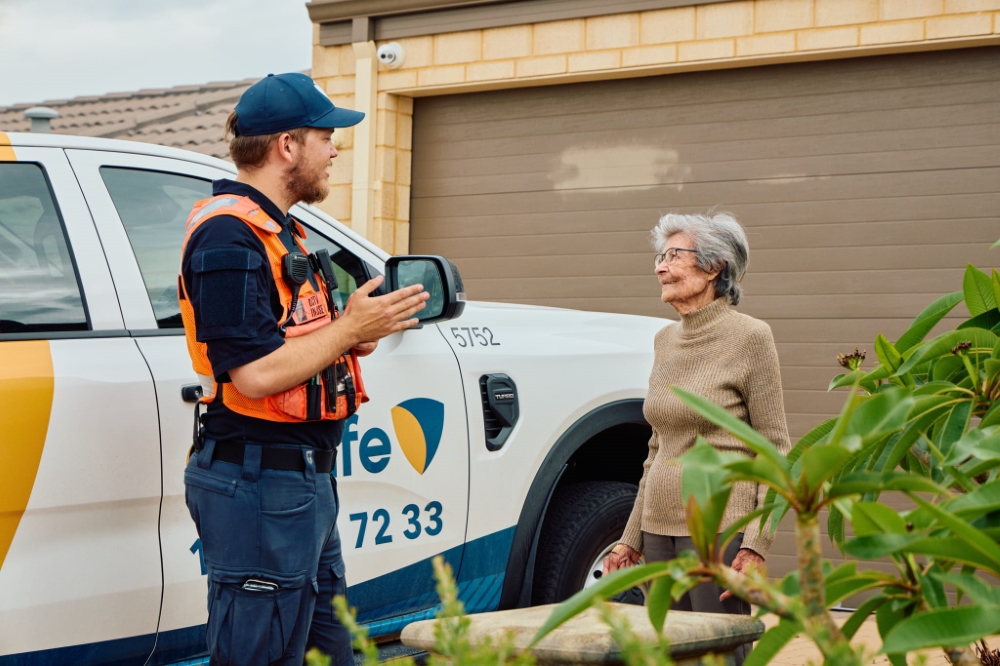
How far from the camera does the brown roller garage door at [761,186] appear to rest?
22.0ft

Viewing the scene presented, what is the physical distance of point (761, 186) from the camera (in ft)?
23.6

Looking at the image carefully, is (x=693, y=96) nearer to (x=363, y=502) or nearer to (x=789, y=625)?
(x=363, y=502)

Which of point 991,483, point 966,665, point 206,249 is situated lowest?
point 966,665

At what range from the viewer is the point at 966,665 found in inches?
50.2

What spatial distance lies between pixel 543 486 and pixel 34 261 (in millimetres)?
1977

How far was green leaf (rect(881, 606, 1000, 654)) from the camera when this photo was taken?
102 cm

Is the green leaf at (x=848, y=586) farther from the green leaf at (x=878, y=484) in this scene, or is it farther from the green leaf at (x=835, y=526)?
the green leaf at (x=835, y=526)

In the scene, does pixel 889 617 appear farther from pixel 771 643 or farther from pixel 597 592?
pixel 597 592

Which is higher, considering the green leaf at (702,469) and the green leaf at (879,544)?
the green leaf at (702,469)

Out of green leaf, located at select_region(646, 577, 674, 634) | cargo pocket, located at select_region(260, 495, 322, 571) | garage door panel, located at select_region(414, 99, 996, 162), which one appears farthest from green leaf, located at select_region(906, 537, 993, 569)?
garage door panel, located at select_region(414, 99, 996, 162)

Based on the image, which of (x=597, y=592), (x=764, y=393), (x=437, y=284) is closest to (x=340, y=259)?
(x=437, y=284)

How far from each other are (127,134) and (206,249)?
907 cm

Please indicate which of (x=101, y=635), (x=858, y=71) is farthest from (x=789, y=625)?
(x=858, y=71)

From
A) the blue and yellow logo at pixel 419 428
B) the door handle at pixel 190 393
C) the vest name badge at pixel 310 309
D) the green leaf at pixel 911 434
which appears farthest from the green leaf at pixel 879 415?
the blue and yellow logo at pixel 419 428
